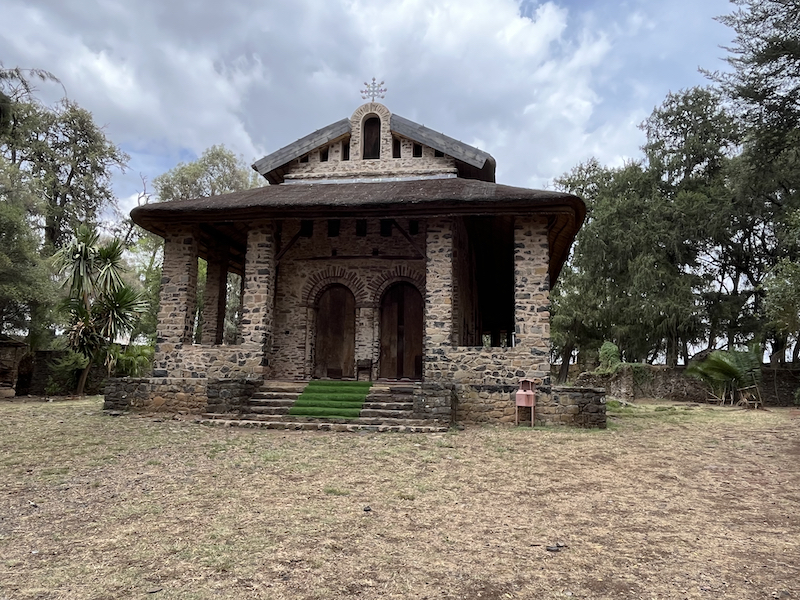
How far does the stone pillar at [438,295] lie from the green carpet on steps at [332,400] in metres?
1.46

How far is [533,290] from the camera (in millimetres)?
11062

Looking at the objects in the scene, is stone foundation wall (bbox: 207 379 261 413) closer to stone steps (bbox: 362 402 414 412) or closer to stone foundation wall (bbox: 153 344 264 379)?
stone foundation wall (bbox: 153 344 264 379)

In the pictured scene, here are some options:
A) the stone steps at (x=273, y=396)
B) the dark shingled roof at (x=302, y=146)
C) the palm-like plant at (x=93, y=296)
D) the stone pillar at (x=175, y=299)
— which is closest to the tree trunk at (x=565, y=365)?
the dark shingled roof at (x=302, y=146)

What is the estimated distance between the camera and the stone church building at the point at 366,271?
35.3 ft

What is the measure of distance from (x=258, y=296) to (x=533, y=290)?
600cm

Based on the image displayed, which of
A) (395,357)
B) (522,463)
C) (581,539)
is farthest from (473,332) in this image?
A: (581,539)

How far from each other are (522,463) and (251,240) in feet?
26.9

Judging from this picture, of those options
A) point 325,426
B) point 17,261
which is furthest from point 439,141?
point 17,261

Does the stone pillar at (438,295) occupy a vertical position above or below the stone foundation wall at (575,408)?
above

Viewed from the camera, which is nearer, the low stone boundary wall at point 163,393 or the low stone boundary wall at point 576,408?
the low stone boundary wall at point 576,408

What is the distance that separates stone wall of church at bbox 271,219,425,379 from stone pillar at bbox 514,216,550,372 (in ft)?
11.0

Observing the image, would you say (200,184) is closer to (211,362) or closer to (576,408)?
(211,362)

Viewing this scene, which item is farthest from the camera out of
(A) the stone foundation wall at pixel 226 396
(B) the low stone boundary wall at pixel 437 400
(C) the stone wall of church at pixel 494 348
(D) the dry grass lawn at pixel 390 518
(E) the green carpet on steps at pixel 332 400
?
(C) the stone wall of church at pixel 494 348

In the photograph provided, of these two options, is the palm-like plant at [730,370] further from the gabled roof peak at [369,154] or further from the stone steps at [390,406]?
the stone steps at [390,406]
